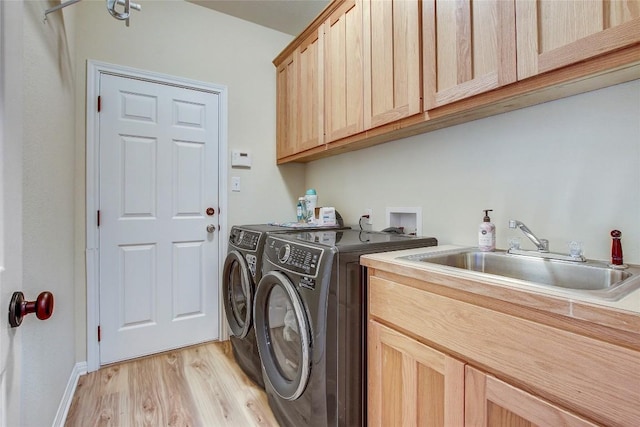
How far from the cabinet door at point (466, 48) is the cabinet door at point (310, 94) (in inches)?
33.5

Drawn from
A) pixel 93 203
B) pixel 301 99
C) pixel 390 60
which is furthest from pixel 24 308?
pixel 301 99

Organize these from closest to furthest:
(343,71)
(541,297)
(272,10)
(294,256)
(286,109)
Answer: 1. (541,297)
2. (294,256)
3. (343,71)
4. (272,10)
5. (286,109)

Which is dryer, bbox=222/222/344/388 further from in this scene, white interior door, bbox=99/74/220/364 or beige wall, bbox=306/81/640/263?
beige wall, bbox=306/81/640/263

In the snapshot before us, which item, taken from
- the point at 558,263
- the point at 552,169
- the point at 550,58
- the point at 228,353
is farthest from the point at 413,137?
the point at 228,353

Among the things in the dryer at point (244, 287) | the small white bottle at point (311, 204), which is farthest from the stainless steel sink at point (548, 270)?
the small white bottle at point (311, 204)

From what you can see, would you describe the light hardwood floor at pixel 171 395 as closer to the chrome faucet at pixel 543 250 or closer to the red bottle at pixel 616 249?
the chrome faucet at pixel 543 250

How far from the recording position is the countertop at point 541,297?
594 mm

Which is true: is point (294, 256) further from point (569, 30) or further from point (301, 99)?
point (301, 99)

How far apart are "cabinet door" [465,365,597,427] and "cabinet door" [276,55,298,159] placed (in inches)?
75.2

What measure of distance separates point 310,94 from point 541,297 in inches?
73.0

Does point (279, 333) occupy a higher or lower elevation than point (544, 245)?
lower

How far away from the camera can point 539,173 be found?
1.22m

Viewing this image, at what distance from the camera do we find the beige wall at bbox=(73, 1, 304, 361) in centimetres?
197

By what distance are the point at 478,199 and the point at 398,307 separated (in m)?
0.73
